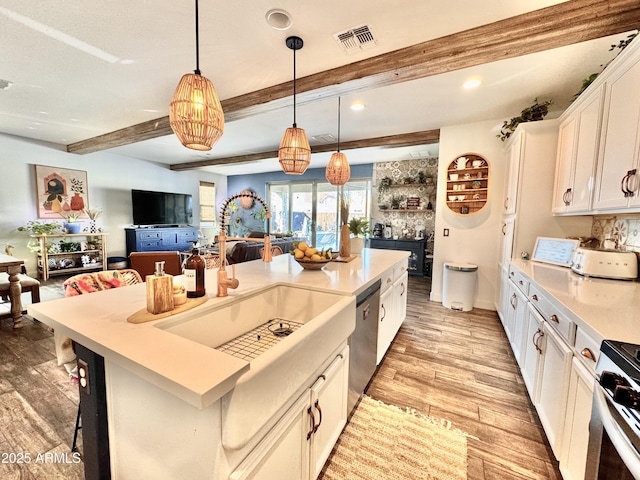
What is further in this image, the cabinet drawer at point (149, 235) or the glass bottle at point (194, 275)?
the cabinet drawer at point (149, 235)

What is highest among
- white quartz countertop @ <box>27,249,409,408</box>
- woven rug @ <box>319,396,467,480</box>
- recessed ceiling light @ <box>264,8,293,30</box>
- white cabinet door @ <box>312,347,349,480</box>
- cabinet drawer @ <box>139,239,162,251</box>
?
recessed ceiling light @ <box>264,8,293,30</box>

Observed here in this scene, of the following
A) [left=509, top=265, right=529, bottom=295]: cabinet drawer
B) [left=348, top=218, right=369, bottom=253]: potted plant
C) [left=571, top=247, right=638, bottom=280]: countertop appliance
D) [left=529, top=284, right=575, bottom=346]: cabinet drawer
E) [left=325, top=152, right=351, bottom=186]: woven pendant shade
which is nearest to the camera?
[left=529, top=284, right=575, bottom=346]: cabinet drawer

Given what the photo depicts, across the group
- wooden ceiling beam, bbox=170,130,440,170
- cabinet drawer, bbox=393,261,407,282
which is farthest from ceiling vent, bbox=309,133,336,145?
cabinet drawer, bbox=393,261,407,282

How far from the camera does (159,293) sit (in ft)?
3.32

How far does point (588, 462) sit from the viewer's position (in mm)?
961

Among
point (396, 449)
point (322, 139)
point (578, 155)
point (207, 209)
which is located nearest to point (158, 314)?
point (396, 449)

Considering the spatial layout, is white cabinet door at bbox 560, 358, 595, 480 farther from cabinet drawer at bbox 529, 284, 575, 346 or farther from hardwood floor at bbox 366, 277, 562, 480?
hardwood floor at bbox 366, 277, 562, 480

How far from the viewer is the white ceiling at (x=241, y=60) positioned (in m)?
1.76

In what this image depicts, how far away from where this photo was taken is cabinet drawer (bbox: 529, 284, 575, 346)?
1.25 metres

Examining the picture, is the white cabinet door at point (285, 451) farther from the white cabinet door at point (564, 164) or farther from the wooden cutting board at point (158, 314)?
the white cabinet door at point (564, 164)

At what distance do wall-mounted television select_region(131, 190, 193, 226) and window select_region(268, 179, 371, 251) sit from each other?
2351 mm

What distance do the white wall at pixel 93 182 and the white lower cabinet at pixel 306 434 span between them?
260 inches

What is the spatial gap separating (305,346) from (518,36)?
240cm

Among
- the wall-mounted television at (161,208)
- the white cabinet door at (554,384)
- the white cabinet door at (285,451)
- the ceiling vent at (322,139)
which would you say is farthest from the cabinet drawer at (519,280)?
the wall-mounted television at (161,208)
